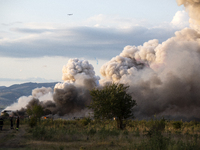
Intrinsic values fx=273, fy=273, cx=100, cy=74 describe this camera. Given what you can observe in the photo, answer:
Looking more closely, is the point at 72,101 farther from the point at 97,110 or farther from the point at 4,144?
the point at 4,144

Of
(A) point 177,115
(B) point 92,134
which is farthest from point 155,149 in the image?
(A) point 177,115

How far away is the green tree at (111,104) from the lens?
139 feet

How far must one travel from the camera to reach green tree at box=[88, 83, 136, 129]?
4238 cm

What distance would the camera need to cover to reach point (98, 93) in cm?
4353

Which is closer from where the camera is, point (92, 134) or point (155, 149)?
point (155, 149)

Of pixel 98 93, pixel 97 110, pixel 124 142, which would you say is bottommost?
pixel 124 142

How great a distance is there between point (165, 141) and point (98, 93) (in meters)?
21.0

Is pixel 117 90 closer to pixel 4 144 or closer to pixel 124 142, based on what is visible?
pixel 124 142

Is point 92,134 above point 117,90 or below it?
below

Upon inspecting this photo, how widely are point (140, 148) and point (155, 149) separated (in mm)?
1416

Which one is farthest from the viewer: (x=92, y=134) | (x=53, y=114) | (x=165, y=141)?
(x=53, y=114)

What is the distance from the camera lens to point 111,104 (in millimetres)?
41812

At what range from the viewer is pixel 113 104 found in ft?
138

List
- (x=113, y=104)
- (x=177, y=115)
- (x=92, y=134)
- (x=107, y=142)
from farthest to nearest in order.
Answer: (x=177, y=115) < (x=113, y=104) < (x=92, y=134) < (x=107, y=142)
